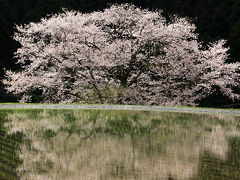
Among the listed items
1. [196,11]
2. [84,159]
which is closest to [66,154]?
[84,159]

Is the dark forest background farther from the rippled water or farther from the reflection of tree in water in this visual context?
the reflection of tree in water

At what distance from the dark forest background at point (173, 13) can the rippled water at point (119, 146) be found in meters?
16.3

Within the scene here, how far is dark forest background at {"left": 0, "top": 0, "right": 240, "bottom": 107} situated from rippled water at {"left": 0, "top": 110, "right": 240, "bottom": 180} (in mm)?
16322

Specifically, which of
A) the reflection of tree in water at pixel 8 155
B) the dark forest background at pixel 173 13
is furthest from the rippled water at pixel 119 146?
the dark forest background at pixel 173 13

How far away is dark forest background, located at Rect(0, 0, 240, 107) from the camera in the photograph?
3747cm

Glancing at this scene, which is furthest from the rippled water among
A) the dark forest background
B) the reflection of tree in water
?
the dark forest background

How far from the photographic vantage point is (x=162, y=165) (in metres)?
8.86

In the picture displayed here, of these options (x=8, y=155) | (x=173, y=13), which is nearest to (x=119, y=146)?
(x=8, y=155)

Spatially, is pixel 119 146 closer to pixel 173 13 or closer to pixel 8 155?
pixel 8 155

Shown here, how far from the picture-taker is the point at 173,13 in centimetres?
4075

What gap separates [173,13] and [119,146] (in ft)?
104

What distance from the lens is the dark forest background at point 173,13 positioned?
37.5 metres

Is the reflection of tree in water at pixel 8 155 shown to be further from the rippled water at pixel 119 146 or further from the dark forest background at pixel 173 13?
the dark forest background at pixel 173 13

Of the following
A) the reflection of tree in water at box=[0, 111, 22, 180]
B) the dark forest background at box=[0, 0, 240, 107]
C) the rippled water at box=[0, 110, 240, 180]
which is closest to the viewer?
the reflection of tree in water at box=[0, 111, 22, 180]
